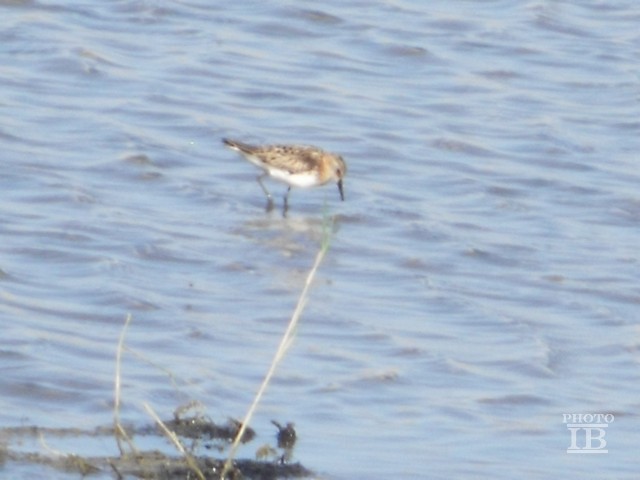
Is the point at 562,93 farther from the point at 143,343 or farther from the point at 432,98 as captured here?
the point at 143,343

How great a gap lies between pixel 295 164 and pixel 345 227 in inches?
37.1

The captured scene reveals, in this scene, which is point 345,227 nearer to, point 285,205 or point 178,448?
point 285,205

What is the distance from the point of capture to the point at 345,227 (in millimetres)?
10719

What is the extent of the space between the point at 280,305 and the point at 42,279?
1.18 metres


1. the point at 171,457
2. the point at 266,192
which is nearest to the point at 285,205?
the point at 266,192

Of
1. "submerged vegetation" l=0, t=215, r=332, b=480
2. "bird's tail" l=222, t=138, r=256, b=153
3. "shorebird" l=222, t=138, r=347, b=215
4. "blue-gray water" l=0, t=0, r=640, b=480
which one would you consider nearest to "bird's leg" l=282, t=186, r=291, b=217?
"shorebird" l=222, t=138, r=347, b=215

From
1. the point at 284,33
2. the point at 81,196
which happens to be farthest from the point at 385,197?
the point at 284,33

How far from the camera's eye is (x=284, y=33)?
1545 cm

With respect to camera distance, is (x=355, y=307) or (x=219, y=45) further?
(x=219, y=45)

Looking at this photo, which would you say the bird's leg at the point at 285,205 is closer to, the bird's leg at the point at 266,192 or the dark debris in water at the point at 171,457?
the bird's leg at the point at 266,192

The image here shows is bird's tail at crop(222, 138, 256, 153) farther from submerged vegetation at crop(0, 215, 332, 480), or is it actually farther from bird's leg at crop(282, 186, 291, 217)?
submerged vegetation at crop(0, 215, 332, 480)

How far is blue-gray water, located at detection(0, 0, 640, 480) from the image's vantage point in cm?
726

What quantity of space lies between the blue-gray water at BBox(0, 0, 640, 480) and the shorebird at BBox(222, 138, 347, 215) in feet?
0.63

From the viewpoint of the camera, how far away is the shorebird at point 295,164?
1140cm
